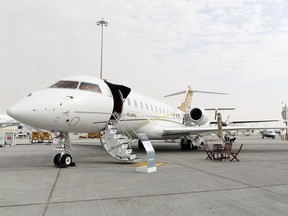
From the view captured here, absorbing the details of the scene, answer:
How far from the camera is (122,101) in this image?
11305 mm

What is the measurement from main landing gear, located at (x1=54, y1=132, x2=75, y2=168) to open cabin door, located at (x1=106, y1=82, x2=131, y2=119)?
2.33 m

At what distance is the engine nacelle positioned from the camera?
63.4ft

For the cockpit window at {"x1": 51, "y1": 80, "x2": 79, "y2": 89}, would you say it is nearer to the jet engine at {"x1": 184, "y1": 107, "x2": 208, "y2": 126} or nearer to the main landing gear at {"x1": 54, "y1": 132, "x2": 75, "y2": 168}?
the main landing gear at {"x1": 54, "y1": 132, "x2": 75, "y2": 168}

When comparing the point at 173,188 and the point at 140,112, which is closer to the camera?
the point at 173,188

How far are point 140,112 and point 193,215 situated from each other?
9.87 metres

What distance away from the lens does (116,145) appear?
9969mm

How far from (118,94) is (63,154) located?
343 centimetres

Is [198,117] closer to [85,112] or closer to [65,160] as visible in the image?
[85,112]

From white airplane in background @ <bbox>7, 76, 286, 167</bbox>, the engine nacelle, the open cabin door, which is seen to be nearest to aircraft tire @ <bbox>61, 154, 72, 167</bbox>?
white airplane in background @ <bbox>7, 76, 286, 167</bbox>

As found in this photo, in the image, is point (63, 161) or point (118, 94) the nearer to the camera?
point (63, 161)

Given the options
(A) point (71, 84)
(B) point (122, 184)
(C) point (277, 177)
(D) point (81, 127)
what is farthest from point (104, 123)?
(C) point (277, 177)

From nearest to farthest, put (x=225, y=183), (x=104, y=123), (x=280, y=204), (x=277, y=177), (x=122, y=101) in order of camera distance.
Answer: (x=280, y=204)
(x=225, y=183)
(x=277, y=177)
(x=104, y=123)
(x=122, y=101)

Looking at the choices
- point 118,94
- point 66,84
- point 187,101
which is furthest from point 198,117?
point 66,84

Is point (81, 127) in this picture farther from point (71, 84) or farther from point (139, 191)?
point (139, 191)
